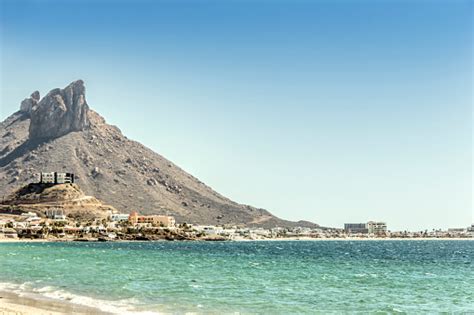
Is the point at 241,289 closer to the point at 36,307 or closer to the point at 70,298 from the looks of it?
the point at 70,298

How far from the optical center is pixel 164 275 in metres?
64.1

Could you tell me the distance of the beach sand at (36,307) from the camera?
36812 millimetres

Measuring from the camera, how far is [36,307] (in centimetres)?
3969

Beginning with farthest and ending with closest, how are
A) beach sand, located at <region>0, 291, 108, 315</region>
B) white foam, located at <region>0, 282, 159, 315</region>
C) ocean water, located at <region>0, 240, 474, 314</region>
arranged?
ocean water, located at <region>0, 240, 474, 314</region>
white foam, located at <region>0, 282, 159, 315</region>
beach sand, located at <region>0, 291, 108, 315</region>

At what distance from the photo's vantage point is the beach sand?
36.8 meters

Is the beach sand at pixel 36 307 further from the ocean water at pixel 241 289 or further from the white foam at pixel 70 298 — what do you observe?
the ocean water at pixel 241 289

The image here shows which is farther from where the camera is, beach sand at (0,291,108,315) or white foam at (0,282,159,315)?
white foam at (0,282,159,315)

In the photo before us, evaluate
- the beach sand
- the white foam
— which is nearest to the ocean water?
the white foam

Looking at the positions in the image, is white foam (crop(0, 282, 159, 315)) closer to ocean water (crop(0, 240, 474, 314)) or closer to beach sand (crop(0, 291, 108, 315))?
ocean water (crop(0, 240, 474, 314))

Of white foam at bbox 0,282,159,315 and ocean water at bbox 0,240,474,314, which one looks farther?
ocean water at bbox 0,240,474,314

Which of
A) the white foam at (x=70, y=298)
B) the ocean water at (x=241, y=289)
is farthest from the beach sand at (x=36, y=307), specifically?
the ocean water at (x=241, y=289)

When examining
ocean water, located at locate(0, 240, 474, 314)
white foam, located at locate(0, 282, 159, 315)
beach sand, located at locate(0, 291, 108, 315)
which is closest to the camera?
beach sand, located at locate(0, 291, 108, 315)

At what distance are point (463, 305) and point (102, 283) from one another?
30.2 m

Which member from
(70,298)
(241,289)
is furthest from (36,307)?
(241,289)
